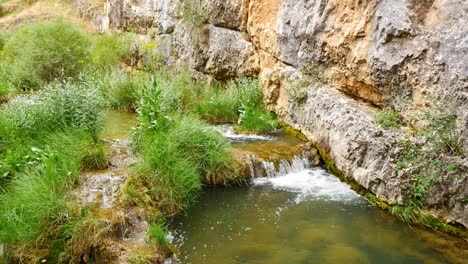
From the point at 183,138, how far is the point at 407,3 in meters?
3.99

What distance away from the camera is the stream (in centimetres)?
477

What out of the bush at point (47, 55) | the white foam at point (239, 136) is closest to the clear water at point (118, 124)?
the white foam at point (239, 136)

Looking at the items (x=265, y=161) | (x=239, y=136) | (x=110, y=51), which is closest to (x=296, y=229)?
(x=265, y=161)

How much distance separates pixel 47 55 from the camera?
1227cm

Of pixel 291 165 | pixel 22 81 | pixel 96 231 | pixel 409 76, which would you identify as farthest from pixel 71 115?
pixel 22 81

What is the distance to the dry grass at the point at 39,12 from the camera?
23631 mm

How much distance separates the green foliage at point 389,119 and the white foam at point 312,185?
1.20 m

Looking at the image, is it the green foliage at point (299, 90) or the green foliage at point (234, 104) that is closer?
the green foliage at point (299, 90)

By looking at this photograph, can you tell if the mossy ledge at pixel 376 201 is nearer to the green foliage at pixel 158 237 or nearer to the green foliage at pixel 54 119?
the green foliage at pixel 158 237

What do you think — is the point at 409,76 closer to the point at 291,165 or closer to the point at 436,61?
the point at 436,61

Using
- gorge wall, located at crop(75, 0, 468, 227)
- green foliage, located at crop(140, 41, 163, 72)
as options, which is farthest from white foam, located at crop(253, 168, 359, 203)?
green foliage, located at crop(140, 41, 163, 72)

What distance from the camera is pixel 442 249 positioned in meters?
4.91

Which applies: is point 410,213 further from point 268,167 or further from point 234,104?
point 234,104

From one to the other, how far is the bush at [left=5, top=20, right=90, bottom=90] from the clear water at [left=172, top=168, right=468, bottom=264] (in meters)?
8.06
